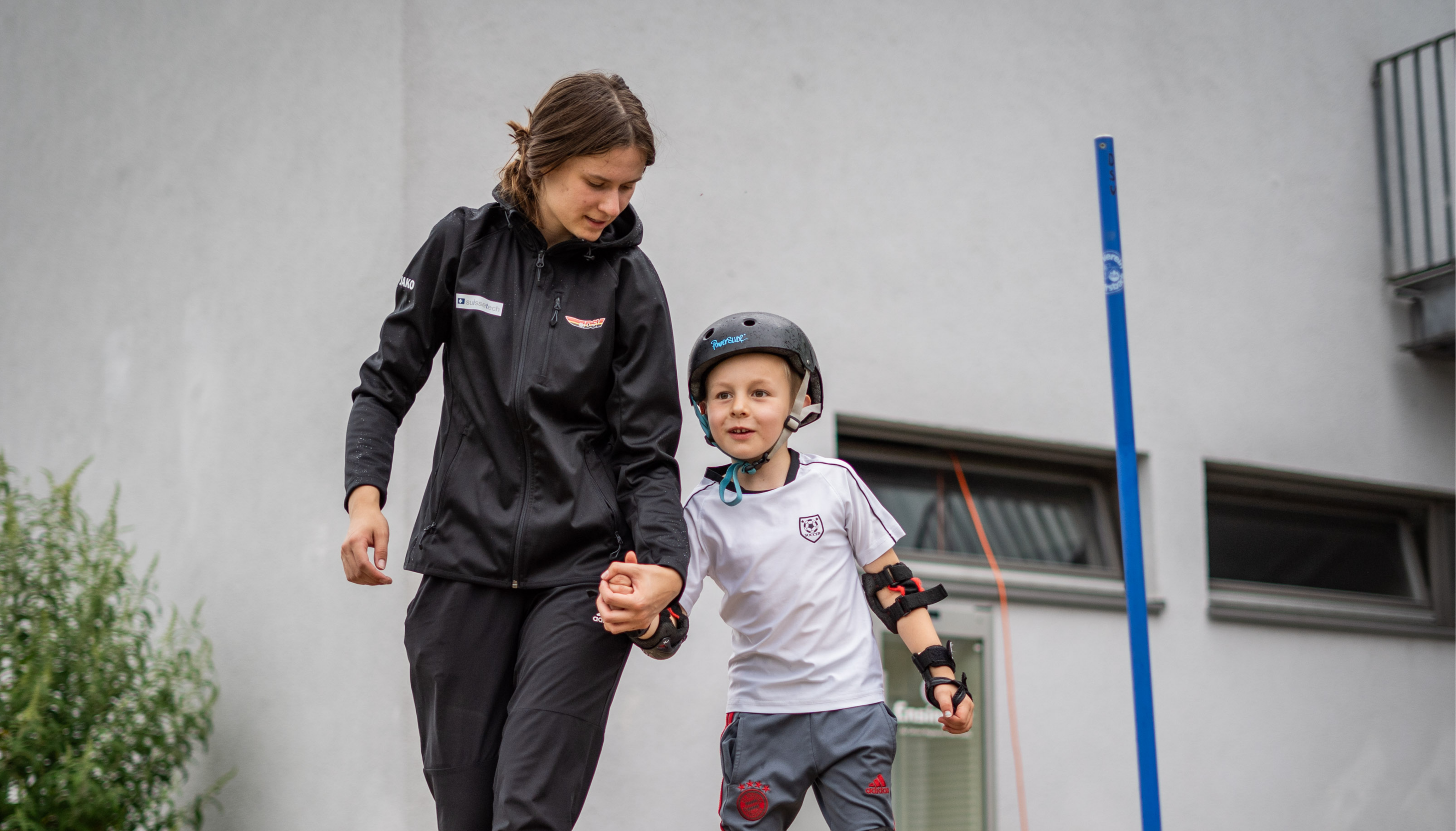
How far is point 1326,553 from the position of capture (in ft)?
20.8

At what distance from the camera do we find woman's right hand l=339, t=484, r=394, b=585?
6.97 feet

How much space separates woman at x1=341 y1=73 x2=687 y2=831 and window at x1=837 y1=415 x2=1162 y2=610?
2659 millimetres

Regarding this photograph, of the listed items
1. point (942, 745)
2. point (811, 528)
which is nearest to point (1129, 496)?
point (811, 528)

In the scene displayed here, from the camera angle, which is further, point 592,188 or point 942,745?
point 942,745

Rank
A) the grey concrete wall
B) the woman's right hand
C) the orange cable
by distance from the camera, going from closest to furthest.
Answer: the woman's right hand < the grey concrete wall < the orange cable

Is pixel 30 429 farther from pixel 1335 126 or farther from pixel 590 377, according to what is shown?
pixel 1335 126

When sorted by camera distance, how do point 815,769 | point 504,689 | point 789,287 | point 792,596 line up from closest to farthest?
point 504,689 → point 815,769 → point 792,596 → point 789,287

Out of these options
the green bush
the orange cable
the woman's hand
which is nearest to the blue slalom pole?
the woman's hand

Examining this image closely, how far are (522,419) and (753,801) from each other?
1.04 metres

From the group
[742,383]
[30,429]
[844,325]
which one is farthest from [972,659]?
[30,429]

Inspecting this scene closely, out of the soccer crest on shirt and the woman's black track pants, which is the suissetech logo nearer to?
the woman's black track pants

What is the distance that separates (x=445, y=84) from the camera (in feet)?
14.5

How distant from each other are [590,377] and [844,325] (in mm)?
2756

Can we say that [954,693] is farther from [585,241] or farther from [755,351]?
[585,241]
